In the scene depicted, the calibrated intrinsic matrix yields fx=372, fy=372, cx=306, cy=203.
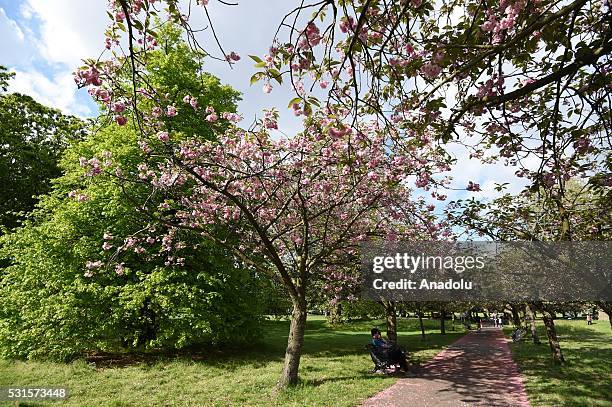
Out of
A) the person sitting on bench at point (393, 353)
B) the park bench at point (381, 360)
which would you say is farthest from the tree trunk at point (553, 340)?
the park bench at point (381, 360)

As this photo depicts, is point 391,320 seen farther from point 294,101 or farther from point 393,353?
point 294,101

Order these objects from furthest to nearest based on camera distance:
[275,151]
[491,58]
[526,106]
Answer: [275,151] < [526,106] < [491,58]

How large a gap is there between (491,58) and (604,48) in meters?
1.04

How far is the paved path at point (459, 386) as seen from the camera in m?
8.34

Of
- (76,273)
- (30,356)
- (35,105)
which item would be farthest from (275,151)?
(35,105)

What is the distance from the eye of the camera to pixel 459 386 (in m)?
9.88

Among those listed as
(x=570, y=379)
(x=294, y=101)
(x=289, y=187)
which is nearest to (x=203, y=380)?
(x=289, y=187)

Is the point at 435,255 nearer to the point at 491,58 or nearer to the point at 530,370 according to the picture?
the point at 530,370

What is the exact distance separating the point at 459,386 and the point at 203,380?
6977 millimetres

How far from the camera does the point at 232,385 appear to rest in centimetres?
974

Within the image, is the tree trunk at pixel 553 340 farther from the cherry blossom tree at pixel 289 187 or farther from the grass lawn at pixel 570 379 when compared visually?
the cherry blossom tree at pixel 289 187

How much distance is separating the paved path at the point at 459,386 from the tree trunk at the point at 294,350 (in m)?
2.04

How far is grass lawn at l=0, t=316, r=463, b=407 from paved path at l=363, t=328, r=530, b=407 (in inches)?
25.9

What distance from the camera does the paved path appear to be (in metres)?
8.34
